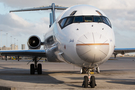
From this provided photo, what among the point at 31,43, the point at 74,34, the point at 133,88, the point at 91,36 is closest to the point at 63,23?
the point at 74,34

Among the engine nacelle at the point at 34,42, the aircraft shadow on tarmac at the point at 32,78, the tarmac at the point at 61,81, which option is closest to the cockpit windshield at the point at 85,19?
the tarmac at the point at 61,81

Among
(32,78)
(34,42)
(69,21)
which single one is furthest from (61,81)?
(34,42)

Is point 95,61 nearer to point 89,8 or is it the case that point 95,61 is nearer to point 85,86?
point 85,86

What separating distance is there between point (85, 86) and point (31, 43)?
27.2ft

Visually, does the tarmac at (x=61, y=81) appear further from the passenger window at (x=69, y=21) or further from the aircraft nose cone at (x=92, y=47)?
the passenger window at (x=69, y=21)

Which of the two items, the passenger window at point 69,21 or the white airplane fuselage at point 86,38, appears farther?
the passenger window at point 69,21

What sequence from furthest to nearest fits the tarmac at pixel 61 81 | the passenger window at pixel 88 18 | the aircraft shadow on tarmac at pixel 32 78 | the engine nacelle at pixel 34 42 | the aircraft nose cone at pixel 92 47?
the engine nacelle at pixel 34 42, the aircraft shadow on tarmac at pixel 32 78, the tarmac at pixel 61 81, the passenger window at pixel 88 18, the aircraft nose cone at pixel 92 47

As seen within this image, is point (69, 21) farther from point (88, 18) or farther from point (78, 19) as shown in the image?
point (88, 18)

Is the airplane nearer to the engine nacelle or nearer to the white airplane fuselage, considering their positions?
the white airplane fuselage

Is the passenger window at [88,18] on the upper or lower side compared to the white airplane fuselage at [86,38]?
upper

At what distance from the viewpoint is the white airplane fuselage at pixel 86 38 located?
7.12 metres

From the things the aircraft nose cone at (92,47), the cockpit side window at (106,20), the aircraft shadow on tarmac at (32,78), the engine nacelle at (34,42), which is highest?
the cockpit side window at (106,20)

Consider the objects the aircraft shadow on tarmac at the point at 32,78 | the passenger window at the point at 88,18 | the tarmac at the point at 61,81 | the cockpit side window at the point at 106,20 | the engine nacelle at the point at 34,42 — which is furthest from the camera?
the engine nacelle at the point at 34,42

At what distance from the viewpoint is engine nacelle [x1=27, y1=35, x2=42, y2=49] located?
15.6 meters
